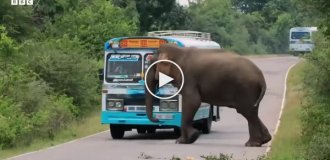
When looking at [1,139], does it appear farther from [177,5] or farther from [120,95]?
[177,5]

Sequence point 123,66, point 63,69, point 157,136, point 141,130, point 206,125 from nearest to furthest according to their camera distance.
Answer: point 123,66 → point 157,136 → point 206,125 → point 141,130 → point 63,69

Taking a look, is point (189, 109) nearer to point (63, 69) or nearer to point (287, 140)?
point (287, 140)

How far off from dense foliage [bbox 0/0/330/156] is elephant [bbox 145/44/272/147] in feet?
5.20

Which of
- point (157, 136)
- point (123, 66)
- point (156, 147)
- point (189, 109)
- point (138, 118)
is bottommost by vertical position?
point (157, 136)

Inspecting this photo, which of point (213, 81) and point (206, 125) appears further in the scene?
point (206, 125)

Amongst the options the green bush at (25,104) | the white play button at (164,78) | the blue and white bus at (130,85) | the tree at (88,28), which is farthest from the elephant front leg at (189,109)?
the tree at (88,28)

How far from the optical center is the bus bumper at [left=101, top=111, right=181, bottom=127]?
71.4ft

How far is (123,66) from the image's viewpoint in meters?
22.3

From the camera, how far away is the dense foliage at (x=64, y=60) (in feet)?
64.2

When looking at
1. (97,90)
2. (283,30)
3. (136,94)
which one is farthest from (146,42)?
(283,30)

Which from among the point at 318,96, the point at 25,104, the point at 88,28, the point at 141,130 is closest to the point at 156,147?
the point at 318,96

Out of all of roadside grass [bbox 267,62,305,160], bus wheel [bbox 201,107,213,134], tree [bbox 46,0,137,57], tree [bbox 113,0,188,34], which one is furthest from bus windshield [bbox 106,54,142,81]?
tree [bbox 113,0,188,34]

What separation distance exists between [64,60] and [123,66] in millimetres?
7385

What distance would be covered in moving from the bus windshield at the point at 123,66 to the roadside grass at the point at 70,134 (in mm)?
2258
